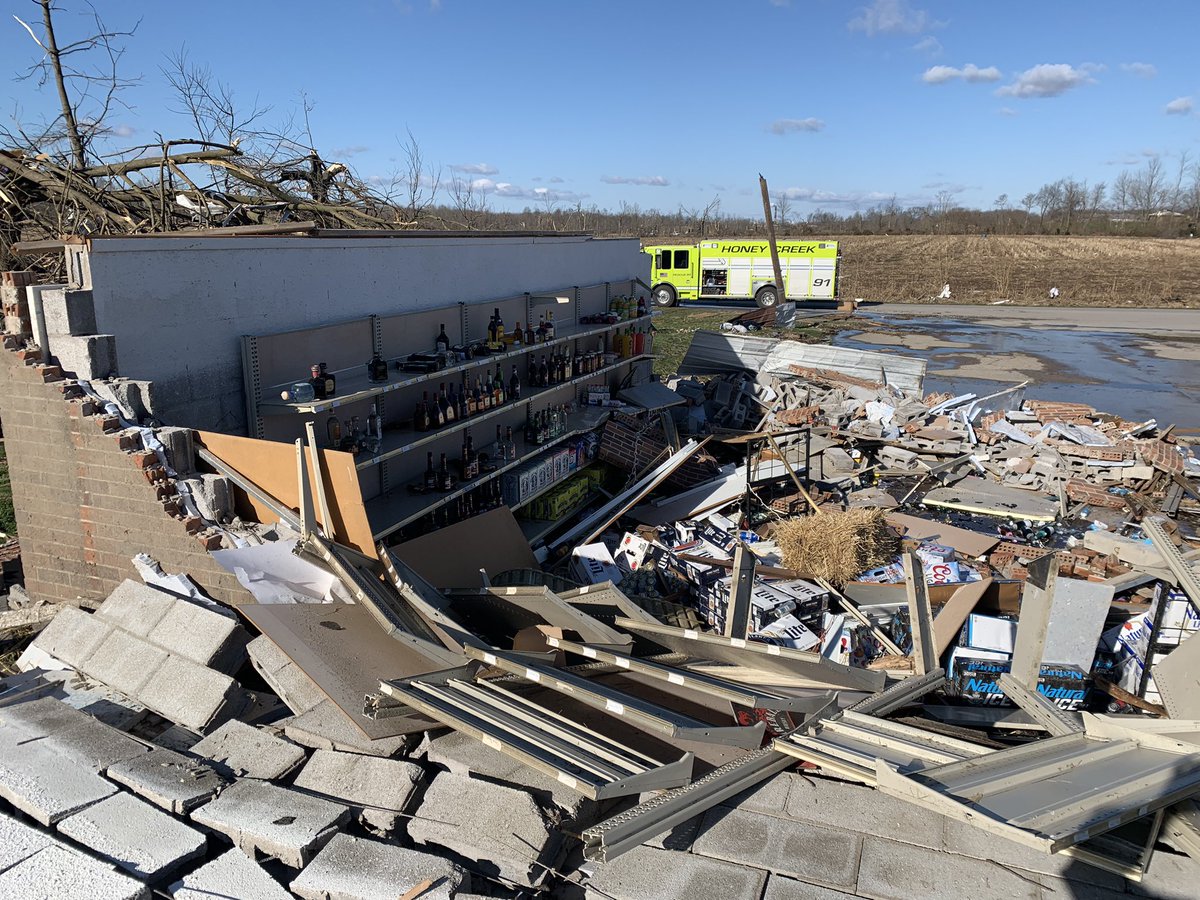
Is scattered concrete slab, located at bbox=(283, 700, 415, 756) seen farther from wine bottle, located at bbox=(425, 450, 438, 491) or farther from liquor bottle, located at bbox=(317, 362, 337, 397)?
wine bottle, located at bbox=(425, 450, 438, 491)

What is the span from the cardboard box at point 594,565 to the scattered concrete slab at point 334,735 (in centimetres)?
363

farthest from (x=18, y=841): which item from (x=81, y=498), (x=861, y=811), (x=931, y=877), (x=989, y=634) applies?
(x=989, y=634)

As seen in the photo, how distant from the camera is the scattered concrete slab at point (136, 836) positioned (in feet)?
11.3

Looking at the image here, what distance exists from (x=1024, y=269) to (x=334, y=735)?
4672cm

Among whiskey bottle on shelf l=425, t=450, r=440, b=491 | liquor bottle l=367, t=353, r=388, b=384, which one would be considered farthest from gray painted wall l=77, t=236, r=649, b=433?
whiskey bottle on shelf l=425, t=450, r=440, b=491

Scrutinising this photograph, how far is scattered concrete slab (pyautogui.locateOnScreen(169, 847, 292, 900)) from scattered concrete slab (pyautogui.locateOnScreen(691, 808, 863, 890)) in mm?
1765

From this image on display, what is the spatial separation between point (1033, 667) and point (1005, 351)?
61.8ft

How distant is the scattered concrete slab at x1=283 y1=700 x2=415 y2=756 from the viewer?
426 centimetres

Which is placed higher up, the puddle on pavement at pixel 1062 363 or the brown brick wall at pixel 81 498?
the brown brick wall at pixel 81 498

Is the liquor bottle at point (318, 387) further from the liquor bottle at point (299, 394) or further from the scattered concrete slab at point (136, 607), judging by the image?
the scattered concrete slab at point (136, 607)

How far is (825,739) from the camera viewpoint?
162 inches

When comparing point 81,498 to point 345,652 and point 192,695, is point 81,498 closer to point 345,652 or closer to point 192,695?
point 192,695

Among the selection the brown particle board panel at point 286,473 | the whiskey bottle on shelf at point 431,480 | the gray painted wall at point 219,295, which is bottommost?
the whiskey bottle on shelf at point 431,480

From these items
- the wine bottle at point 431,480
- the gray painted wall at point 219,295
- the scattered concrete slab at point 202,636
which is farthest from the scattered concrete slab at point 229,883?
the wine bottle at point 431,480
